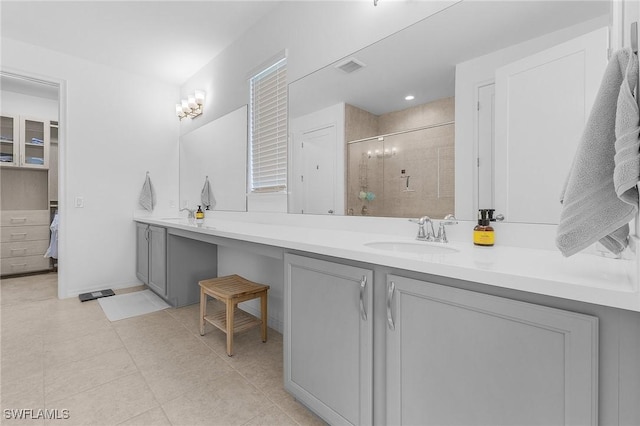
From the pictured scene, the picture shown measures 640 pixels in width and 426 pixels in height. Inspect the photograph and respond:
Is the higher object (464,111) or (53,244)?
(464,111)

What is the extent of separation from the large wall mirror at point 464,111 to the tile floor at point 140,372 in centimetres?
109

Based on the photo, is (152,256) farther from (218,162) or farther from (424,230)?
(424,230)

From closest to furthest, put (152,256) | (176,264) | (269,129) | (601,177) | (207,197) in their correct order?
1. (601,177)
2. (269,129)
3. (176,264)
4. (152,256)
5. (207,197)

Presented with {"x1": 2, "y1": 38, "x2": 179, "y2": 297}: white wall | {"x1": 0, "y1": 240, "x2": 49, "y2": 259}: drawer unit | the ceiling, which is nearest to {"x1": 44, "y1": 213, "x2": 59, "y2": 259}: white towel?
{"x1": 0, "y1": 240, "x2": 49, "y2": 259}: drawer unit

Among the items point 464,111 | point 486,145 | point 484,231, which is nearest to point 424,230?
A: point 484,231

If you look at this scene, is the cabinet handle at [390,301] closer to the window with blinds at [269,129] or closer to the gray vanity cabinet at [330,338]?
the gray vanity cabinet at [330,338]

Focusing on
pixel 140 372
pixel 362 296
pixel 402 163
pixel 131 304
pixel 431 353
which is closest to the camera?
pixel 431 353

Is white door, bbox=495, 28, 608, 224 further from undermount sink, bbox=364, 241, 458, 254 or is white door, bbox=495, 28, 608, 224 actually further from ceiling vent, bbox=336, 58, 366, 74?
ceiling vent, bbox=336, 58, 366, 74

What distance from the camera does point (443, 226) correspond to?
135cm

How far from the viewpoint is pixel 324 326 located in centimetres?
121

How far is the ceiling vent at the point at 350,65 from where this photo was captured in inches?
68.1

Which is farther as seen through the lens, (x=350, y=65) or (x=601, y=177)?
(x=350, y=65)

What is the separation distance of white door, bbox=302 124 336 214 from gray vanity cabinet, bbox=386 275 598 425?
1.00 m

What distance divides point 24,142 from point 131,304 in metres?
3.12
